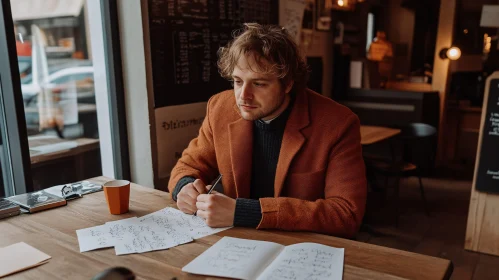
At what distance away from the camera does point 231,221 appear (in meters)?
1.32

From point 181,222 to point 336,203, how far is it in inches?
20.6

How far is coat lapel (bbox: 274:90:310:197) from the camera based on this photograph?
61.7 inches

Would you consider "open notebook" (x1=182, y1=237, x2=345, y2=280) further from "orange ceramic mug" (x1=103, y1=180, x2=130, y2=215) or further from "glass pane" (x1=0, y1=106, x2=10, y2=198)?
"glass pane" (x1=0, y1=106, x2=10, y2=198)

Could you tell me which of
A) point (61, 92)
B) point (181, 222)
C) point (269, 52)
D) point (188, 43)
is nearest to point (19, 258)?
point (181, 222)

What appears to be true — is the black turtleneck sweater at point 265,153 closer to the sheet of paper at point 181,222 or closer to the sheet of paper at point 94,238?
the sheet of paper at point 181,222

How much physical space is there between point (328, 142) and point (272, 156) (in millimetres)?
253

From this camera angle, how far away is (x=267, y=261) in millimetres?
1090

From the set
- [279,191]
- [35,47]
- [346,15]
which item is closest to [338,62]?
[346,15]

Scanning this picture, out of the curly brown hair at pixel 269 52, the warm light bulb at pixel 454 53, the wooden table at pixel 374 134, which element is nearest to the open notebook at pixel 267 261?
the curly brown hair at pixel 269 52

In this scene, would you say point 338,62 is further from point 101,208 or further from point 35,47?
point 101,208

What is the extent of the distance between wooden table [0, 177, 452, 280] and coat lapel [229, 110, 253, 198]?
37cm

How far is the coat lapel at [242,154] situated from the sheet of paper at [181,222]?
0.30 meters

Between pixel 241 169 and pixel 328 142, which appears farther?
pixel 241 169

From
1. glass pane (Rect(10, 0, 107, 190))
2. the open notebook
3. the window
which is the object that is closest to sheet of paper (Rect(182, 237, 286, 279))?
the open notebook
